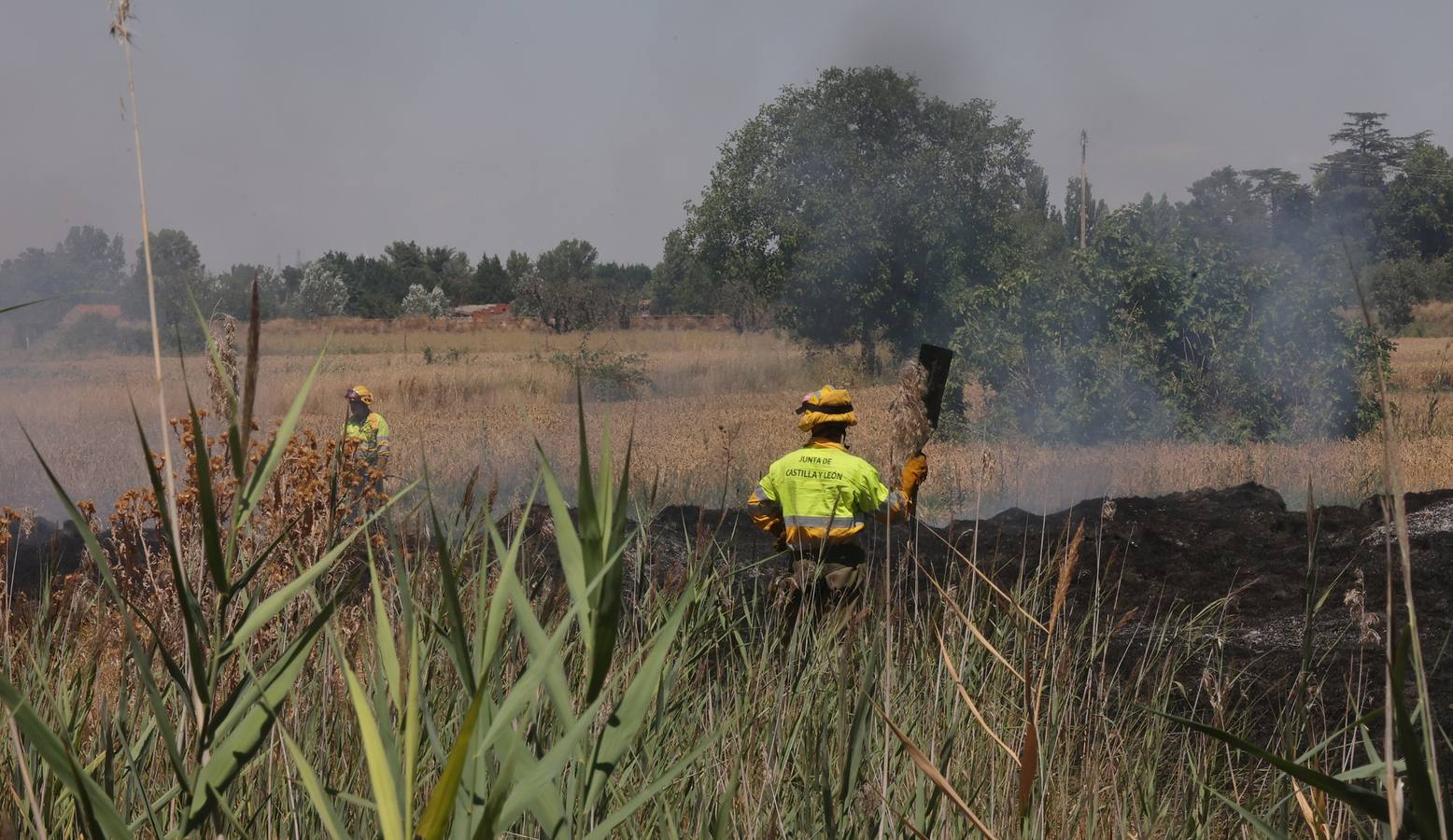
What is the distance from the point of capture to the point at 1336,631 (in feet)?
21.9

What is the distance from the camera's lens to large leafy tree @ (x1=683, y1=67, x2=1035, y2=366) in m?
32.1

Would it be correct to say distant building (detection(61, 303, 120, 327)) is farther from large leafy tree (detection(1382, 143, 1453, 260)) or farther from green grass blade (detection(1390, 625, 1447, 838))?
large leafy tree (detection(1382, 143, 1453, 260))

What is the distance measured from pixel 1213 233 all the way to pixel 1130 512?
9.85 m

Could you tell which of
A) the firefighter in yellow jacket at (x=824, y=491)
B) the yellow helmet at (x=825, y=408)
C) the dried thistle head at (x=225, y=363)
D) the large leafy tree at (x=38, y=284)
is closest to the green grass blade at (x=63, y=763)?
the dried thistle head at (x=225, y=363)

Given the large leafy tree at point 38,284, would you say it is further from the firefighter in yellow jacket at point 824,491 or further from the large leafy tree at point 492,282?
the large leafy tree at point 492,282

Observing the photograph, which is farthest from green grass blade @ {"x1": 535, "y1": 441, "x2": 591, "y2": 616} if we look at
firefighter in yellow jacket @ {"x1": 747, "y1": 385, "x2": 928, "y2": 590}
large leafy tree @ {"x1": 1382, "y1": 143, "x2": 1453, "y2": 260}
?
large leafy tree @ {"x1": 1382, "y1": 143, "x2": 1453, "y2": 260}

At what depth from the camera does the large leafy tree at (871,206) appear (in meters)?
32.1

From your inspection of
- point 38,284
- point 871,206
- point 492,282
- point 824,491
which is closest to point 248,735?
point 824,491

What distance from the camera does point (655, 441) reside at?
16562 millimetres

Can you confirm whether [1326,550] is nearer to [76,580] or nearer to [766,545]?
[766,545]

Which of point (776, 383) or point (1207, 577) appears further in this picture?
point (776, 383)

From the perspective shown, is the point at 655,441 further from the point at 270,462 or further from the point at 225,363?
the point at 270,462

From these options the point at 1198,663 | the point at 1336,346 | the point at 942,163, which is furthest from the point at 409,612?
the point at 942,163

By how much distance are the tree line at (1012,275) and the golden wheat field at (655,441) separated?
101 cm
